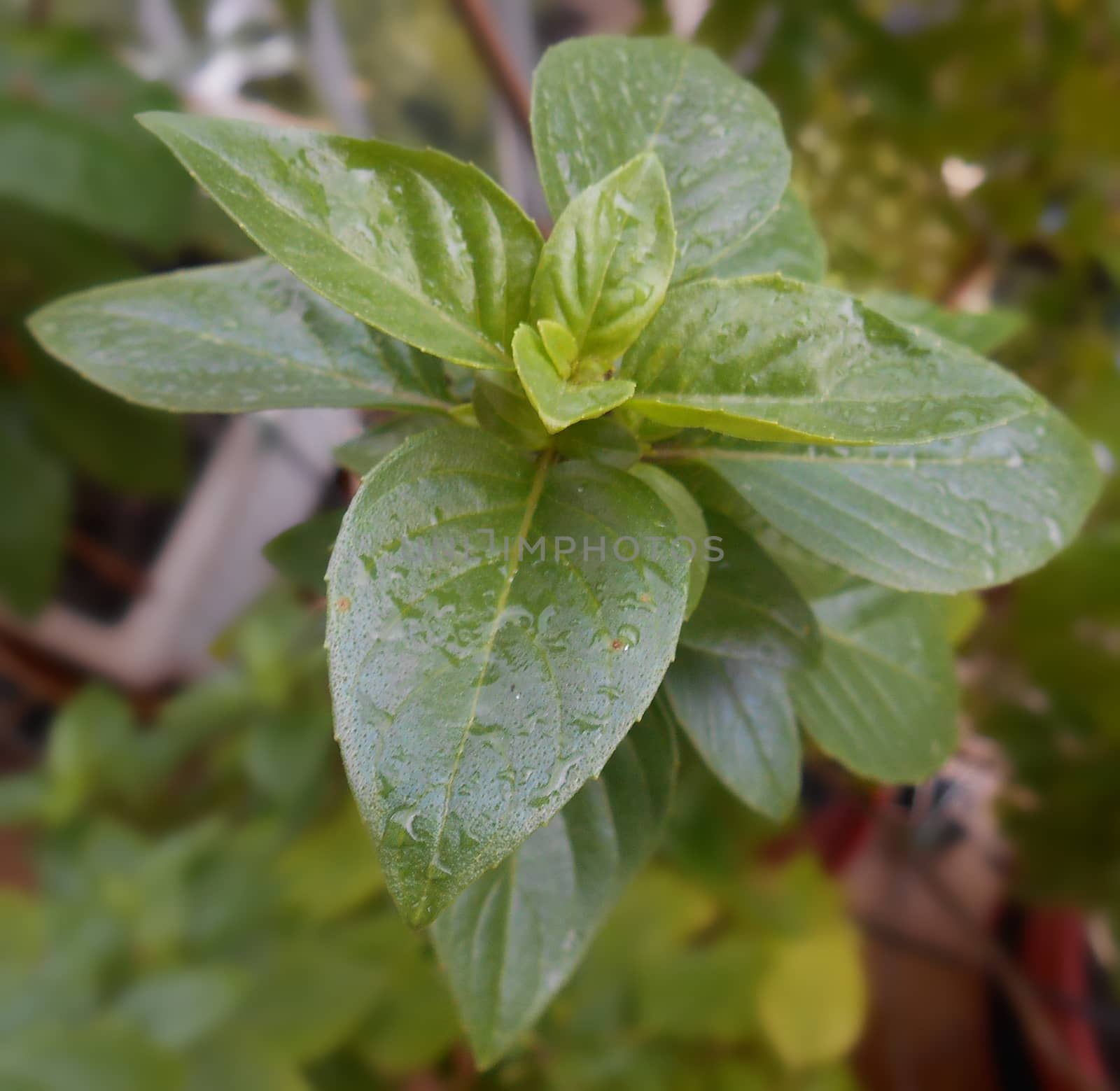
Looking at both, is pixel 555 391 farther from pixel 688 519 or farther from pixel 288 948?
pixel 288 948

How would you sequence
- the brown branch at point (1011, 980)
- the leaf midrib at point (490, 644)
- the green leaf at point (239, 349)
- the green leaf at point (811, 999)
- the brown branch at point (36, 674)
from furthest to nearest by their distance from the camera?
the brown branch at point (36, 674)
the brown branch at point (1011, 980)
the green leaf at point (811, 999)
the green leaf at point (239, 349)
the leaf midrib at point (490, 644)

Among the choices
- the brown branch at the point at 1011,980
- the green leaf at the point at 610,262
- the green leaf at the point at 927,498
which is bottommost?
the brown branch at the point at 1011,980

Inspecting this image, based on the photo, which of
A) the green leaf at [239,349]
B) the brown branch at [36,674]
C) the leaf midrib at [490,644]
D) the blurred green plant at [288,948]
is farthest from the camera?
the brown branch at [36,674]

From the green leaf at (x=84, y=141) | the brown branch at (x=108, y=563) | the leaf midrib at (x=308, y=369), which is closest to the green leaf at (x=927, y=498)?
the leaf midrib at (x=308, y=369)

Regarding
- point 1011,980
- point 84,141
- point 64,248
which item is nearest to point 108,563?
point 64,248

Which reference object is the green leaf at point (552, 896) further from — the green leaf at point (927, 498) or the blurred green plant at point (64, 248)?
the blurred green plant at point (64, 248)

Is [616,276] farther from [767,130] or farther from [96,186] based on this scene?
[96,186]
